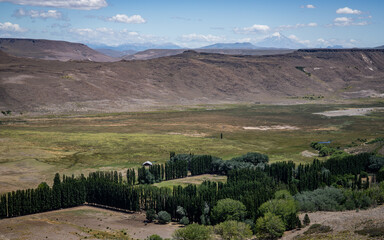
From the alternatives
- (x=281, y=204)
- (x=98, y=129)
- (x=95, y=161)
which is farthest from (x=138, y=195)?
(x=98, y=129)

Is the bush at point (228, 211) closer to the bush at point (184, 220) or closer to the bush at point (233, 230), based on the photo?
the bush at point (233, 230)

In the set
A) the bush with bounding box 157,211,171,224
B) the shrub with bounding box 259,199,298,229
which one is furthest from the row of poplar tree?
the bush with bounding box 157,211,171,224

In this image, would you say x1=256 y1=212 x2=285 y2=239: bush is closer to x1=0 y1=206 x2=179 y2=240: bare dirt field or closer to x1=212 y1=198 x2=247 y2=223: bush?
x1=212 y1=198 x2=247 y2=223: bush

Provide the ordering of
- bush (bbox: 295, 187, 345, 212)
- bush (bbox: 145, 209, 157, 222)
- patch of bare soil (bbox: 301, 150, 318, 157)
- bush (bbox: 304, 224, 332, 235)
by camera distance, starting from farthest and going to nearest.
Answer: patch of bare soil (bbox: 301, 150, 318, 157) < bush (bbox: 145, 209, 157, 222) < bush (bbox: 295, 187, 345, 212) < bush (bbox: 304, 224, 332, 235)

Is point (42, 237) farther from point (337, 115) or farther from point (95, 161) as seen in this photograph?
point (337, 115)

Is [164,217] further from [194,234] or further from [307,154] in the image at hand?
[307,154]

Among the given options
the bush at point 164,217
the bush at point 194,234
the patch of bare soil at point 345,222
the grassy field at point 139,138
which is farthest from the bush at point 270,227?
the grassy field at point 139,138
